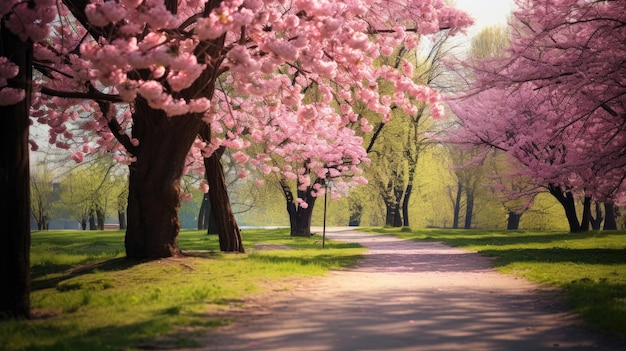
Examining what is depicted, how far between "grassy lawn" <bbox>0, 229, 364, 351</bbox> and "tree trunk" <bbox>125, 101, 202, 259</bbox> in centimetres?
54

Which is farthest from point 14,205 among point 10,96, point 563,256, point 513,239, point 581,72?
point 513,239

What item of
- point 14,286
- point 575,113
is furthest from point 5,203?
point 575,113

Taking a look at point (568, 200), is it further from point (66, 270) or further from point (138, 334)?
point (138, 334)

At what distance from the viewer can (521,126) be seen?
97.5ft

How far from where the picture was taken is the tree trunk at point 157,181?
1323 cm

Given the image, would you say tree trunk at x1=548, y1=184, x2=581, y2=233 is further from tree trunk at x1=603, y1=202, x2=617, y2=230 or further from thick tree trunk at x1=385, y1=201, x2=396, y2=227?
thick tree trunk at x1=385, y1=201, x2=396, y2=227

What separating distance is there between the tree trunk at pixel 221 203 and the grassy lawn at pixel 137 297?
157 centimetres

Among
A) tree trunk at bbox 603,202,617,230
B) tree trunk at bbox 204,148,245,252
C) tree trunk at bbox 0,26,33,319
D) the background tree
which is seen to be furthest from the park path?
the background tree

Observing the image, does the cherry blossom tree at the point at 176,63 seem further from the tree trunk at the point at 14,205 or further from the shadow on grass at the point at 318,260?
the shadow on grass at the point at 318,260

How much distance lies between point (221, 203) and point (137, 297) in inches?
316

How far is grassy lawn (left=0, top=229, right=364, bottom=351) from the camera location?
665cm

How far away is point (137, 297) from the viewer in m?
9.21

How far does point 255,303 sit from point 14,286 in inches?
Answer: 130

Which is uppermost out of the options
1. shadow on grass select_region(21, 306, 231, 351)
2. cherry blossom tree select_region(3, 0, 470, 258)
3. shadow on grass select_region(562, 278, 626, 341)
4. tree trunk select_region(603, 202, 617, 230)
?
cherry blossom tree select_region(3, 0, 470, 258)
